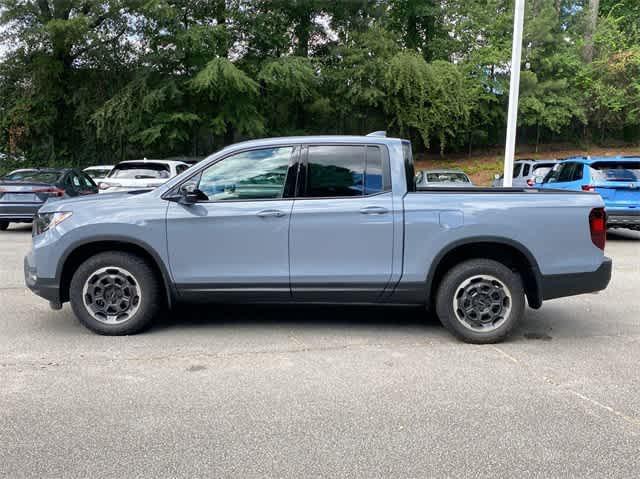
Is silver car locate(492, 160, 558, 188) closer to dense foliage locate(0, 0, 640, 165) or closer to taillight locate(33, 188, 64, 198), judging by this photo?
dense foliage locate(0, 0, 640, 165)

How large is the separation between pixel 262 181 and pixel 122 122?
19821 mm

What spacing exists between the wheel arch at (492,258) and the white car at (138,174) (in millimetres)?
9718

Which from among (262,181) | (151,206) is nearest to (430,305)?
(262,181)

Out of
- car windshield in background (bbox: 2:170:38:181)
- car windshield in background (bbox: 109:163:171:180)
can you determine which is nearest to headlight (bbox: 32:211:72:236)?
car windshield in background (bbox: 109:163:171:180)

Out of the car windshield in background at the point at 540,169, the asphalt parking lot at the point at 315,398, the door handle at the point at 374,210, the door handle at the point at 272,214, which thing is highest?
the car windshield in background at the point at 540,169

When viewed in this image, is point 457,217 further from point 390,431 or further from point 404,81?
point 404,81

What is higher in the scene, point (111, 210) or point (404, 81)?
point (404, 81)

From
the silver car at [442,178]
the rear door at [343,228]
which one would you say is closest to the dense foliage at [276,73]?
the silver car at [442,178]

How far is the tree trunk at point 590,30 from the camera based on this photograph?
106ft

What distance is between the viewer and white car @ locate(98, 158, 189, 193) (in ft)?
44.6

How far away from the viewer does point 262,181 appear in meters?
5.26

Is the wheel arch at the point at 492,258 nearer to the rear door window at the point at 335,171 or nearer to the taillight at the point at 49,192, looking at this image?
the rear door window at the point at 335,171

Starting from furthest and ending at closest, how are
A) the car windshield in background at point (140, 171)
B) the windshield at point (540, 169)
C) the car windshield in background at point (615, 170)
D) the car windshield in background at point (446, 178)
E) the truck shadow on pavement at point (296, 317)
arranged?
the car windshield in background at point (446, 178)
the windshield at point (540, 169)
the car windshield in background at point (140, 171)
the car windshield in background at point (615, 170)
the truck shadow on pavement at point (296, 317)

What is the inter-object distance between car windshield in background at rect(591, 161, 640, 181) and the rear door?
870cm
